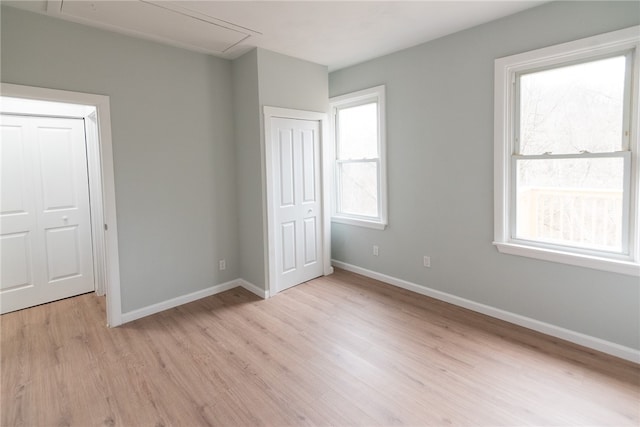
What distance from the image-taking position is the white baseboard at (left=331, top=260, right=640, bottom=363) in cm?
242

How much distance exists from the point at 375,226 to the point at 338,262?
2.93ft

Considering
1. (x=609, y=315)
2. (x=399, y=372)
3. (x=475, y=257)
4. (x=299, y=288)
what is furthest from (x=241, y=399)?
(x=609, y=315)

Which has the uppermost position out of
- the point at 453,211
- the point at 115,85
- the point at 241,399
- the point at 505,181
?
the point at 115,85

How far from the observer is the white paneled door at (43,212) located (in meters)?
3.31

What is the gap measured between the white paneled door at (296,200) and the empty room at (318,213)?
3 cm

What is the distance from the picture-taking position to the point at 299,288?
3914mm

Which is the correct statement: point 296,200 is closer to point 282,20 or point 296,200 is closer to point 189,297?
point 189,297

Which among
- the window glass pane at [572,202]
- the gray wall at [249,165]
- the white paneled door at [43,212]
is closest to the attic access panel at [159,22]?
the gray wall at [249,165]

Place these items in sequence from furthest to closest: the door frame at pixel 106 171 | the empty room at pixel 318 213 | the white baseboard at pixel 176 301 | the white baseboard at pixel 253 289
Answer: the white baseboard at pixel 253 289, the white baseboard at pixel 176 301, the door frame at pixel 106 171, the empty room at pixel 318 213

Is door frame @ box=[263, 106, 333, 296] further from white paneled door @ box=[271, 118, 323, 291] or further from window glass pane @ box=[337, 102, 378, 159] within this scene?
window glass pane @ box=[337, 102, 378, 159]

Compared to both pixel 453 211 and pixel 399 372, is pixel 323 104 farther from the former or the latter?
pixel 399 372

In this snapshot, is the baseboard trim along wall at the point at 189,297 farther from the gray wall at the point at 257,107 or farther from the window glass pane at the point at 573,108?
the window glass pane at the point at 573,108

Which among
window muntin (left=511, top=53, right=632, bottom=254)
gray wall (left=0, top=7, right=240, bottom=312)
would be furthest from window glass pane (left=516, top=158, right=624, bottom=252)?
gray wall (left=0, top=7, right=240, bottom=312)

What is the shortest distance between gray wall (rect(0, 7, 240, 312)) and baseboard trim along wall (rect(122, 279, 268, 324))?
58 mm
